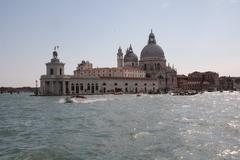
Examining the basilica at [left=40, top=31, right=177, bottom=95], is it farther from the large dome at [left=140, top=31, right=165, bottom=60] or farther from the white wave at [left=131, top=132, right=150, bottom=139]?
the white wave at [left=131, top=132, right=150, bottom=139]

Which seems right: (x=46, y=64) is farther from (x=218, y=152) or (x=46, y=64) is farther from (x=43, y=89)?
(x=218, y=152)

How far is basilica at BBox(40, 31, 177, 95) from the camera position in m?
96.4

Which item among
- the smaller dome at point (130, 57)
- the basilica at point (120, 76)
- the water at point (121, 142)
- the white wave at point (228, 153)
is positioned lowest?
the white wave at point (228, 153)

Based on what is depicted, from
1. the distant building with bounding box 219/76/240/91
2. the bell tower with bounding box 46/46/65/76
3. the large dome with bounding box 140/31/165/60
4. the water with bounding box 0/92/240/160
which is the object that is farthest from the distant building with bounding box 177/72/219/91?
the water with bounding box 0/92/240/160

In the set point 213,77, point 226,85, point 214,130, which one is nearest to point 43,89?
point 214,130

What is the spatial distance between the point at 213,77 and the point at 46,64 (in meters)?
97.1

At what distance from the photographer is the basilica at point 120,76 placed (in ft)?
316

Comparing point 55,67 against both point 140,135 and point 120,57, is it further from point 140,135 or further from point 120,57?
point 140,135

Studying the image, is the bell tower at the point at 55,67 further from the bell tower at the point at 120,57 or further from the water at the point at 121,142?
the water at the point at 121,142

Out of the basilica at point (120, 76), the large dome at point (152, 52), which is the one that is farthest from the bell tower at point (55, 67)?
the large dome at point (152, 52)

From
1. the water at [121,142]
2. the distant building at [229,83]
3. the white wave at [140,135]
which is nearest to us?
the water at [121,142]

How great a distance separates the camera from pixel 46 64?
318 feet

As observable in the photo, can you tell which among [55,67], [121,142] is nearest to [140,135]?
[121,142]

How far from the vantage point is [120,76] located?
117750mm
